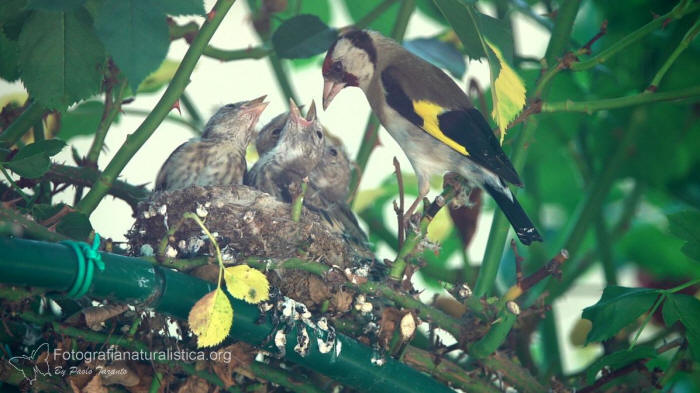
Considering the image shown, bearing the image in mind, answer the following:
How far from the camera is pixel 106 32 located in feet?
6.59

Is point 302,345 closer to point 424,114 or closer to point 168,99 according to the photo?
point 168,99

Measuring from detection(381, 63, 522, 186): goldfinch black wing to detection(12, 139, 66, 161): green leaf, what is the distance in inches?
55.5

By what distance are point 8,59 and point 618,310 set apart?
6.74 feet

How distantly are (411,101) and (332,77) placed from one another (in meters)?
0.45

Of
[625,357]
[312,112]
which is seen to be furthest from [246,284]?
[312,112]

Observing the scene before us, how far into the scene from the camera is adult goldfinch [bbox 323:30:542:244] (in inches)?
114

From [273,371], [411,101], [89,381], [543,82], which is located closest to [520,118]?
[543,82]

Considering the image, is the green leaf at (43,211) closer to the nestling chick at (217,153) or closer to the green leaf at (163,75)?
the nestling chick at (217,153)

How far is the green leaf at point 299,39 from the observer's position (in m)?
3.12

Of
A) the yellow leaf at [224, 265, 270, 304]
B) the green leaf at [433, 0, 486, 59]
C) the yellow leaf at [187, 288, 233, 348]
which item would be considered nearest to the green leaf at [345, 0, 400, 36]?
the green leaf at [433, 0, 486, 59]

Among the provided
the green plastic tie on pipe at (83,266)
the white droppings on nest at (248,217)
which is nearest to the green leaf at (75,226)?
the green plastic tie on pipe at (83,266)

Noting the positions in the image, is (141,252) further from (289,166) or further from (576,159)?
(576,159)

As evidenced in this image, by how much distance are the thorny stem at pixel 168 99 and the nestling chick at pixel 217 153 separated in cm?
101

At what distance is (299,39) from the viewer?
3139 mm
